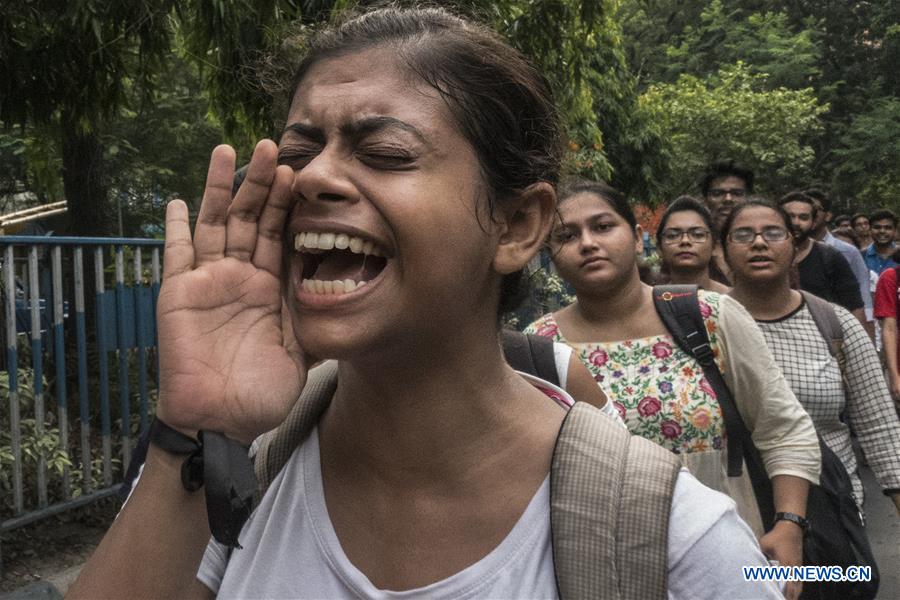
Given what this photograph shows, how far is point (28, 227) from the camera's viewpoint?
18.8 meters

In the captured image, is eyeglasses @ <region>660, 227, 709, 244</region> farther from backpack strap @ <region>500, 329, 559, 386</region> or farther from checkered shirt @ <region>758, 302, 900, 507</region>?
backpack strap @ <region>500, 329, 559, 386</region>

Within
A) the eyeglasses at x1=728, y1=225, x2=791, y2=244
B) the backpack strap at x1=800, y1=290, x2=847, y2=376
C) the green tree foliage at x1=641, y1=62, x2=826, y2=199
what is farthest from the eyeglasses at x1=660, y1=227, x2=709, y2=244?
the green tree foliage at x1=641, y1=62, x2=826, y2=199

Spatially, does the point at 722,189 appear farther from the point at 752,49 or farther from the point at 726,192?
the point at 752,49

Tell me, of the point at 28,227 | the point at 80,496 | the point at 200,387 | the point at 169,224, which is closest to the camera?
the point at 200,387

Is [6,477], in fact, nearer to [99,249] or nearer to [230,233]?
[99,249]

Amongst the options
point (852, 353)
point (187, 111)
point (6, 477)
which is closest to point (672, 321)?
point (852, 353)

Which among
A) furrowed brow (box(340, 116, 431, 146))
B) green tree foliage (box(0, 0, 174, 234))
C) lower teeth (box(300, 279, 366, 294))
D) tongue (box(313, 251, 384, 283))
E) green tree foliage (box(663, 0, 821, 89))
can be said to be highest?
green tree foliage (box(663, 0, 821, 89))

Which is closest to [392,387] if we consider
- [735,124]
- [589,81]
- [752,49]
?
[589,81]

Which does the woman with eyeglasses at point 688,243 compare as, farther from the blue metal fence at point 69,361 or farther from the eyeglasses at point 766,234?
the blue metal fence at point 69,361

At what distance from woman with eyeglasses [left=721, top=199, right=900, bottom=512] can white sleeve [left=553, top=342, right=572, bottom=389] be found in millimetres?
1506

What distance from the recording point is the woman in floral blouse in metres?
3.29

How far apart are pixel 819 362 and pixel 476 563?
107 inches

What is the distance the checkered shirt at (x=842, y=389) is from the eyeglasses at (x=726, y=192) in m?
2.20

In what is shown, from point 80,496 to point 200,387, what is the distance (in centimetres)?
466
